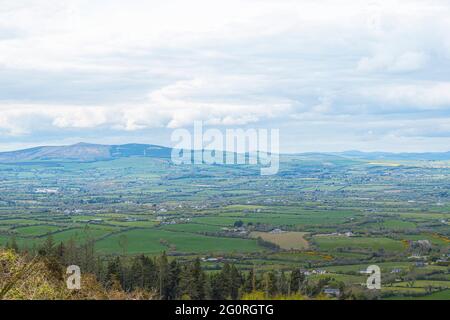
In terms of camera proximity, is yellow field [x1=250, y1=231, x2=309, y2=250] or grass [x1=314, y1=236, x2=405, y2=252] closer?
grass [x1=314, y1=236, x2=405, y2=252]

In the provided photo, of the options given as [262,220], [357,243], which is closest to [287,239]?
[357,243]

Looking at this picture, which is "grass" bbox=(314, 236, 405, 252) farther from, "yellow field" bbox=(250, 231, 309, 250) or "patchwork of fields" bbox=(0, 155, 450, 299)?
"yellow field" bbox=(250, 231, 309, 250)

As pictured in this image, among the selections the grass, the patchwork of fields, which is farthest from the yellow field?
the grass

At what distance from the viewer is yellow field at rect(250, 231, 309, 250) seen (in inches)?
2097

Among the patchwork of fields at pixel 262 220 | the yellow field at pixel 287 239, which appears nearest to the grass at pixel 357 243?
the patchwork of fields at pixel 262 220

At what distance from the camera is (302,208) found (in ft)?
295

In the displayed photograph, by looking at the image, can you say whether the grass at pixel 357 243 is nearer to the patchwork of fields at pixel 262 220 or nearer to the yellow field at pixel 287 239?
the patchwork of fields at pixel 262 220

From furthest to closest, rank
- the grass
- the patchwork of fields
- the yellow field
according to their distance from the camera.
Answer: the yellow field
the grass
the patchwork of fields

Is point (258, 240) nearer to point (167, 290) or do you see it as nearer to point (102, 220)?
point (102, 220)

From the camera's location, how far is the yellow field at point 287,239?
53256 mm

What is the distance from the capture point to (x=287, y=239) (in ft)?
189

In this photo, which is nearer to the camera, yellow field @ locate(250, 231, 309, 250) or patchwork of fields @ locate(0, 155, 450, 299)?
patchwork of fields @ locate(0, 155, 450, 299)

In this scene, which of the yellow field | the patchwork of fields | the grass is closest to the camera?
the patchwork of fields
